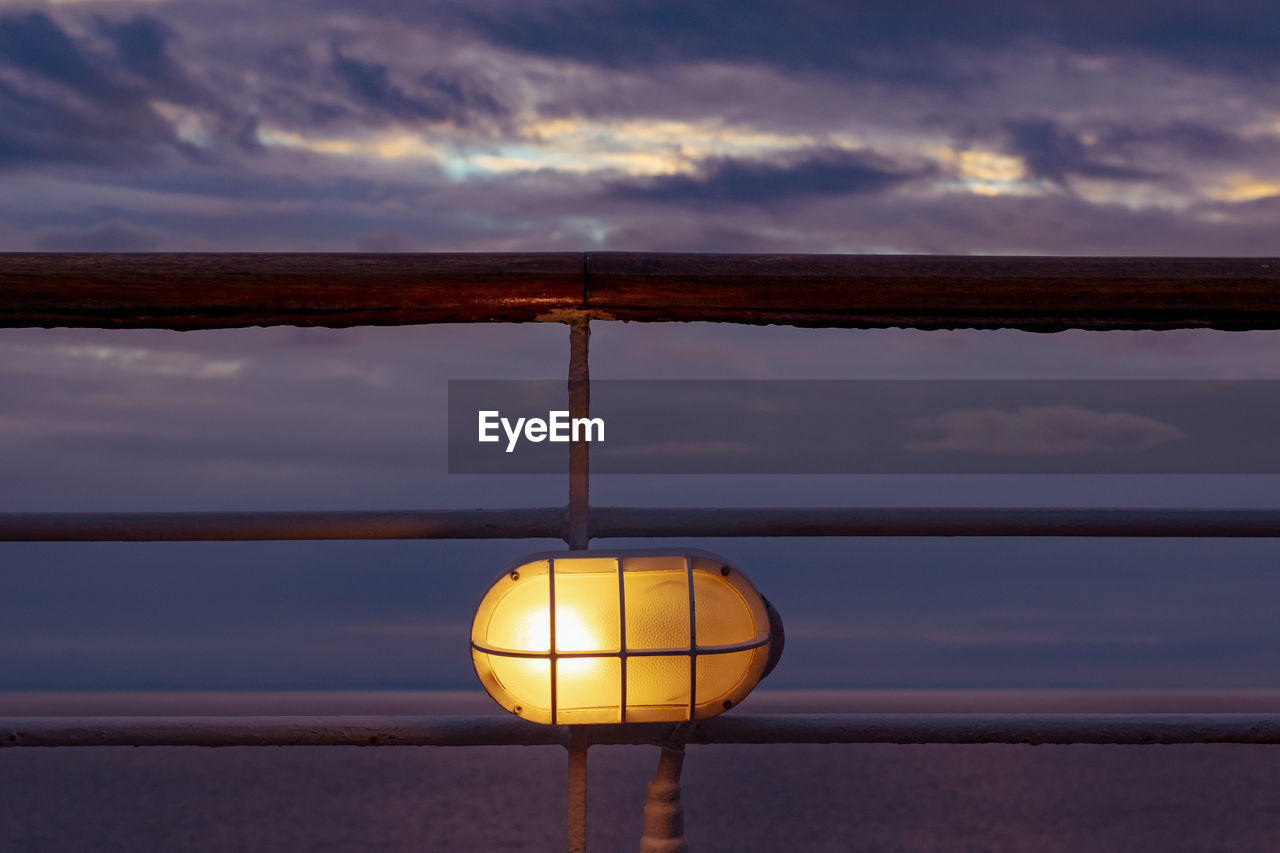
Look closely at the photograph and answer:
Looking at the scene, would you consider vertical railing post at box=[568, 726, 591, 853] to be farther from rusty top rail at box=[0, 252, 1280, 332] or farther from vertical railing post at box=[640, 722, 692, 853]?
rusty top rail at box=[0, 252, 1280, 332]

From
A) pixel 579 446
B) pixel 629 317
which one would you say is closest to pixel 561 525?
pixel 579 446

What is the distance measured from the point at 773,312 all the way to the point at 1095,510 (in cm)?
50

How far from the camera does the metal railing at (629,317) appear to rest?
4.04 feet

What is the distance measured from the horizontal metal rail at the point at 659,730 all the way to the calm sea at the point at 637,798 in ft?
35.6

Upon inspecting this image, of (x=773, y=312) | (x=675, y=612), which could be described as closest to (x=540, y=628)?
(x=675, y=612)

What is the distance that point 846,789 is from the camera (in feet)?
68.3

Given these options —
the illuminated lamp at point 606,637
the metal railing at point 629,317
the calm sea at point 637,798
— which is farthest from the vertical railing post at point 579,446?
the calm sea at point 637,798

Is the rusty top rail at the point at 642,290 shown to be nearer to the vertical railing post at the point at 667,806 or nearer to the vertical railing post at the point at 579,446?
the vertical railing post at the point at 579,446

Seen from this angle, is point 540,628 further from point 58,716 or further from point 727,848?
point 727,848

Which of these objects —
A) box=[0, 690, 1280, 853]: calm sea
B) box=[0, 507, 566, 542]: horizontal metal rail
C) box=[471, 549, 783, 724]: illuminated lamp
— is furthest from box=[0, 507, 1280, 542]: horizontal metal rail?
box=[0, 690, 1280, 853]: calm sea

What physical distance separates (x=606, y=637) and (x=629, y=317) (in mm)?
415

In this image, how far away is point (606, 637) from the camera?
3.45ft

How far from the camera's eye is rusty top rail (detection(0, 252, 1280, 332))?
4.03ft

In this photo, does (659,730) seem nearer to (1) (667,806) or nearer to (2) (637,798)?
(1) (667,806)
